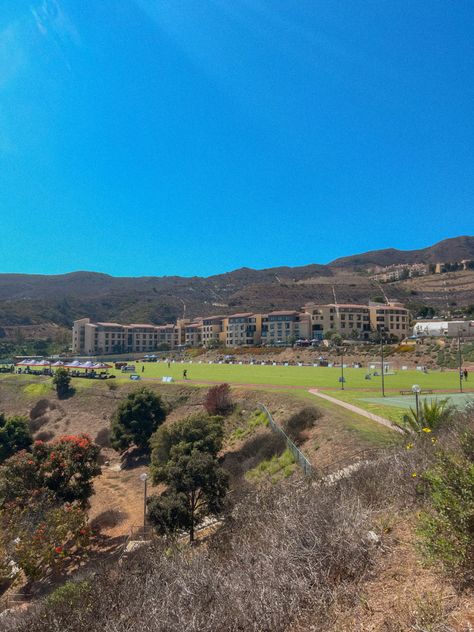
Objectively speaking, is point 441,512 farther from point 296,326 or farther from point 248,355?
point 296,326

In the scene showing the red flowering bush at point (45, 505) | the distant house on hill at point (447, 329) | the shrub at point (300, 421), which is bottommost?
the red flowering bush at point (45, 505)

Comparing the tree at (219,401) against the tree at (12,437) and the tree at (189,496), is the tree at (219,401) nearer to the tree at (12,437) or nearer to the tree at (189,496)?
the tree at (12,437)

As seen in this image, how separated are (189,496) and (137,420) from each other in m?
17.1

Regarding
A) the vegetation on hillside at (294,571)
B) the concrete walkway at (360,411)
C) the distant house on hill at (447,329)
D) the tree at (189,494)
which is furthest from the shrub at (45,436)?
the distant house on hill at (447,329)

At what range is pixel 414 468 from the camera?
304 inches

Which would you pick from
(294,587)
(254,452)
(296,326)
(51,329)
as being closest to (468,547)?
(294,587)

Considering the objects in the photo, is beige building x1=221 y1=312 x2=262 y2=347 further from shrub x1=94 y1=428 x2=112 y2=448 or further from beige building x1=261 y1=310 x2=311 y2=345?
shrub x1=94 y1=428 x2=112 y2=448

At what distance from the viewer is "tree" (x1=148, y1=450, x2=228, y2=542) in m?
13.3

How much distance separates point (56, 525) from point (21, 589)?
2.02m

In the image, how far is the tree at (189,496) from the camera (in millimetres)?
13281

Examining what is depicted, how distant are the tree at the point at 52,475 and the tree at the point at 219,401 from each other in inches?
501

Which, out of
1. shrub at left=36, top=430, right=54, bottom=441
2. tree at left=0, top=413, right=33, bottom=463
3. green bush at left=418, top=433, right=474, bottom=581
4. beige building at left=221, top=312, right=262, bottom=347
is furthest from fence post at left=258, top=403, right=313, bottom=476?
beige building at left=221, top=312, right=262, bottom=347

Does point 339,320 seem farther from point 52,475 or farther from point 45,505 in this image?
point 45,505

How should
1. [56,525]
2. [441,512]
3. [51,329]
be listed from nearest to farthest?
[441,512] < [56,525] < [51,329]
